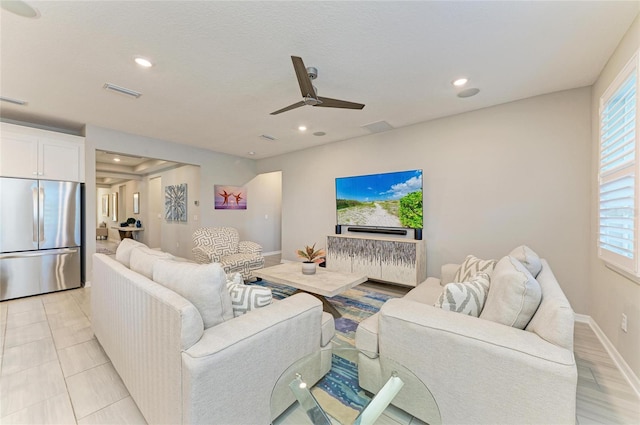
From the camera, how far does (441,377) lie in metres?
1.31

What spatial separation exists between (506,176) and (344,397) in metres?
3.36

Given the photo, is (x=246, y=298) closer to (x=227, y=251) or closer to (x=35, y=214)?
(x=227, y=251)

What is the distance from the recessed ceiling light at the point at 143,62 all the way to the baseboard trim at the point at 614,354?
4.67 meters

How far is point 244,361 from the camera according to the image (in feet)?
4.01

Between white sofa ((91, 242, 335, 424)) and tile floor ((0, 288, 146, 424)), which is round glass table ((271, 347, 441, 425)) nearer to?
white sofa ((91, 242, 335, 424))

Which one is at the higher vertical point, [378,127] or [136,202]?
[378,127]

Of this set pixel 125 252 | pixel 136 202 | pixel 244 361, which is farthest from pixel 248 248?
pixel 136 202

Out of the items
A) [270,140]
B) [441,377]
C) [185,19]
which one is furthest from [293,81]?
[441,377]

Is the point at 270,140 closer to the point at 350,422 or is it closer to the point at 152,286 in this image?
the point at 152,286

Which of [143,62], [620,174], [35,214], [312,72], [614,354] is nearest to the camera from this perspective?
[620,174]

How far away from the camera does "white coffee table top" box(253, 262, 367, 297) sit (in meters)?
2.62

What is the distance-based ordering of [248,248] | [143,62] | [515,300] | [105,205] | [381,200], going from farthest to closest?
1. [105,205]
2. [248,248]
3. [381,200]
4. [143,62]
5. [515,300]

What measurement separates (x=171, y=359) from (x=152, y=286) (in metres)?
0.43

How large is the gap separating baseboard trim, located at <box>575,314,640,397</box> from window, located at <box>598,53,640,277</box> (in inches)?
28.6
